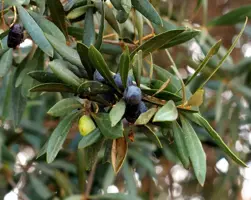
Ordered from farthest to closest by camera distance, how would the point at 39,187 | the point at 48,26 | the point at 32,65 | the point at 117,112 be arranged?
the point at 39,187 < the point at 32,65 < the point at 48,26 < the point at 117,112

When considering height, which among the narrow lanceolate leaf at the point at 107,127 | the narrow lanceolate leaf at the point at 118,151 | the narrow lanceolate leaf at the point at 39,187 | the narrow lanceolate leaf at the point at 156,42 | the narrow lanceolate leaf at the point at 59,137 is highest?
the narrow lanceolate leaf at the point at 156,42

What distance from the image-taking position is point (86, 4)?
25.5 inches

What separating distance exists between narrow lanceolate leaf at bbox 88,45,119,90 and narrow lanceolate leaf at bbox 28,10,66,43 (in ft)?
0.26

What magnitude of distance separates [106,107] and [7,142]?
892 millimetres

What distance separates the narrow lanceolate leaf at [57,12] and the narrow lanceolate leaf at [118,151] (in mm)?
160

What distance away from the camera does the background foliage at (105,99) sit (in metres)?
0.56

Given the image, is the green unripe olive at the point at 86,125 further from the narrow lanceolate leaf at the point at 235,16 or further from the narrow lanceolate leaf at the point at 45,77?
A: the narrow lanceolate leaf at the point at 235,16

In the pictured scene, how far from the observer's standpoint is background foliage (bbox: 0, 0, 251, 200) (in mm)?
556

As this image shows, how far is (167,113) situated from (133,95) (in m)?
0.04

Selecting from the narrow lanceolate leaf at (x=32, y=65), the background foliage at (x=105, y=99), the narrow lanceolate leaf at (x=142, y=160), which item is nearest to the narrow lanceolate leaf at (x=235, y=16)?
the background foliage at (x=105, y=99)

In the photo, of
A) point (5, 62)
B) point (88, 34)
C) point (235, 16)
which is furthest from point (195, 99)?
point (235, 16)

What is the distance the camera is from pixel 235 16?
115 cm

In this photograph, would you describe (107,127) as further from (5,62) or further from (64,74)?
(5,62)

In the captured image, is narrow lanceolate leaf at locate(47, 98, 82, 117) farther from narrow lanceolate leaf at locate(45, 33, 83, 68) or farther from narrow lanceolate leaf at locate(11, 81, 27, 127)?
narrow lanceolate leaf at locate(11, 81, 27, 127)
